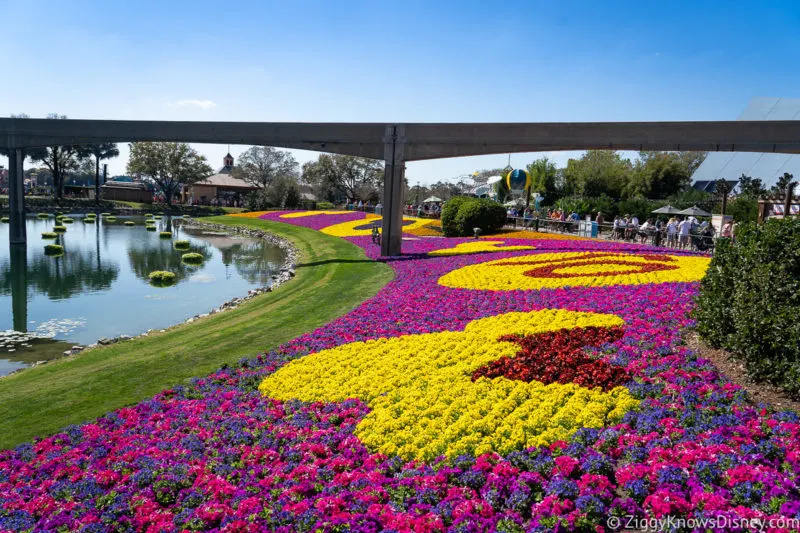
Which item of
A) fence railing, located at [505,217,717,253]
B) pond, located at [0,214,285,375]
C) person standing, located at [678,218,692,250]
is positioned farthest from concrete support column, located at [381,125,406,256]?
person standing, located at [678,218,692,250]

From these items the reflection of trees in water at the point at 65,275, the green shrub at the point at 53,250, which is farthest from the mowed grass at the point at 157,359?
the green shrub at the point at 53,250

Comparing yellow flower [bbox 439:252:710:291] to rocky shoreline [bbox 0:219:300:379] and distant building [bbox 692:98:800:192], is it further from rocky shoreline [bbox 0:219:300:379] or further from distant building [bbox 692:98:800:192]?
distant building [bbox 692:98:800:192]

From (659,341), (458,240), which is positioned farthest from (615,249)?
(659,341)

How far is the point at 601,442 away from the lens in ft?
21.5

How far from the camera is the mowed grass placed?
966 centimetres

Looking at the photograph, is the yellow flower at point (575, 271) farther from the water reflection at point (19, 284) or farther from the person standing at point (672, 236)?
the water reflection at point (19, 284)

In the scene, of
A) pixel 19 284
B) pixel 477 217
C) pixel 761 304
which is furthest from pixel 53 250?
pixel 761 304

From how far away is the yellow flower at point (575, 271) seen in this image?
1563 cm

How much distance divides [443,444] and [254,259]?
96.9 feet

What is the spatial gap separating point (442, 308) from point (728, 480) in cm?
923

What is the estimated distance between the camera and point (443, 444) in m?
7.03

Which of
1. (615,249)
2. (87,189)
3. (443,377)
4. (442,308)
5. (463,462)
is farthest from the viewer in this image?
(87,189)

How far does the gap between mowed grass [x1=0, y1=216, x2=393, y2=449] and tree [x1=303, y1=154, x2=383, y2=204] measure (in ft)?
250

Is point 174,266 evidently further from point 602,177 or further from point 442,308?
point 602,177
